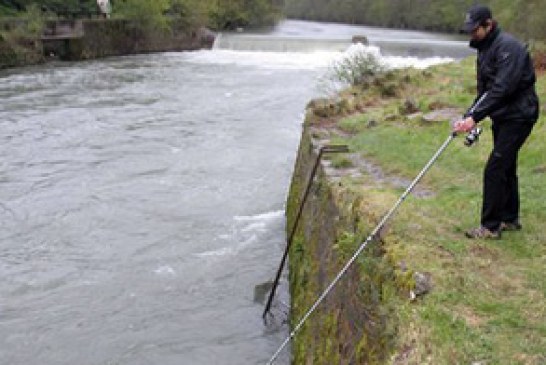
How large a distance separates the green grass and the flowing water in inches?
107

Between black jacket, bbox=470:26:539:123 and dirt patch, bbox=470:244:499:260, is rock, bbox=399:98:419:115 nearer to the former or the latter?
black jacket, bbox=470:26:539:123

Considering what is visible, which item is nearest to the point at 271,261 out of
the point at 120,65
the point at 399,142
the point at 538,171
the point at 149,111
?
the point at 399,142

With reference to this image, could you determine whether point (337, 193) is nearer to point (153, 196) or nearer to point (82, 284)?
point (82, 284)

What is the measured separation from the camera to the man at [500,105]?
5953 millimetres

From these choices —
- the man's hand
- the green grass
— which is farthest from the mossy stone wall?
the man's hand

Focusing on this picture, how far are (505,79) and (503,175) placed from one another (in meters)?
0.93

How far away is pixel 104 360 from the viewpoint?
8266mm

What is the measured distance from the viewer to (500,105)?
6070 millimetres

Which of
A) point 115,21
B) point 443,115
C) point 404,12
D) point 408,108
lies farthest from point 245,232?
point 404,12

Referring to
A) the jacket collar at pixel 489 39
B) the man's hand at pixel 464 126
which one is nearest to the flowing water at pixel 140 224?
the man's hand at pixel 464 126

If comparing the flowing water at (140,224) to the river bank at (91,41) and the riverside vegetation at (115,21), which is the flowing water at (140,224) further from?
the riverside vegetation at (115,21)

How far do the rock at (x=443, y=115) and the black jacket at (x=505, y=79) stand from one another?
5518 mm

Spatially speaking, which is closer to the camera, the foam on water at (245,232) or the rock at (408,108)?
the foam on water at (245,232)

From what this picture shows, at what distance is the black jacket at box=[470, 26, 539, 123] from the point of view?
595 cm
